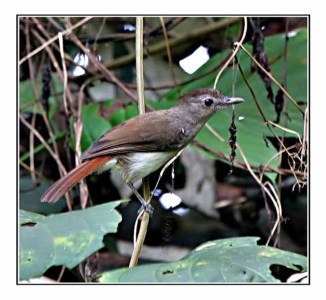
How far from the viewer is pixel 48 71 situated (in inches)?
101

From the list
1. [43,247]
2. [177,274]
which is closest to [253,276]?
[177,274]

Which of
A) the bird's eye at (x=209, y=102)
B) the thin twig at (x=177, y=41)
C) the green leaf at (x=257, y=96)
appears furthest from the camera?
the thin twig at (x=177, y=41)

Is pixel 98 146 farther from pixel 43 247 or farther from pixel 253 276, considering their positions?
pixel 253 276

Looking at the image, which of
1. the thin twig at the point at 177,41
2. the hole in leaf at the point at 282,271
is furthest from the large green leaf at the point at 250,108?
the hole in leaf at the point at 282,271

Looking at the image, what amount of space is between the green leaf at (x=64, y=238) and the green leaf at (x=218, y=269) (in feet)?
0.44

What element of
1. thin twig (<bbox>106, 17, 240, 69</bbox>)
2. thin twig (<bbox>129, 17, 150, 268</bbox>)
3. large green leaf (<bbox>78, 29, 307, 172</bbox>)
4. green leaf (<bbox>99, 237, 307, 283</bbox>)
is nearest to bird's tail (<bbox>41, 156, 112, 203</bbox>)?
thin twig (<bbox>129, 17, 150, 268</bbox>)

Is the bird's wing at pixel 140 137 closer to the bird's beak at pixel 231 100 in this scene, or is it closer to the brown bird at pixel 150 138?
the brown bird at pixel 150 138

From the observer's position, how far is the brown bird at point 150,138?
2.12 m

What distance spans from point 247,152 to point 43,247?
3.64ft

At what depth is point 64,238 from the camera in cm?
153

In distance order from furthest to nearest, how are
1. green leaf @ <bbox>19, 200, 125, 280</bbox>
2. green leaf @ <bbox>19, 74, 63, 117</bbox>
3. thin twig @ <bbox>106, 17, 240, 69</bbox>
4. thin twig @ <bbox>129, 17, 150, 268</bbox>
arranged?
thin twig @ <bbox>106, 17, 240, 69</bbox>, green leaf @ <bbox>19, 74, 63, 117</bbox>, thin twig @ <bbox>129, 17, 150, 268</bbox>, green leaf @ <bbox>19, 200, 125, 280</bbox>

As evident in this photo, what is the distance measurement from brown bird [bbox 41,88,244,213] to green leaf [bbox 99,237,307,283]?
489mm

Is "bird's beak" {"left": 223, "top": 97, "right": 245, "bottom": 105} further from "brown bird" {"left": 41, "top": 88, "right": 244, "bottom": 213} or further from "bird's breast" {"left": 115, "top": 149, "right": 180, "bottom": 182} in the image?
"bird's breast" {"left": 115, "top": 149, "right": 180, "bottom": 182}

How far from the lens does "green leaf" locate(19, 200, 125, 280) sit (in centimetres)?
146
